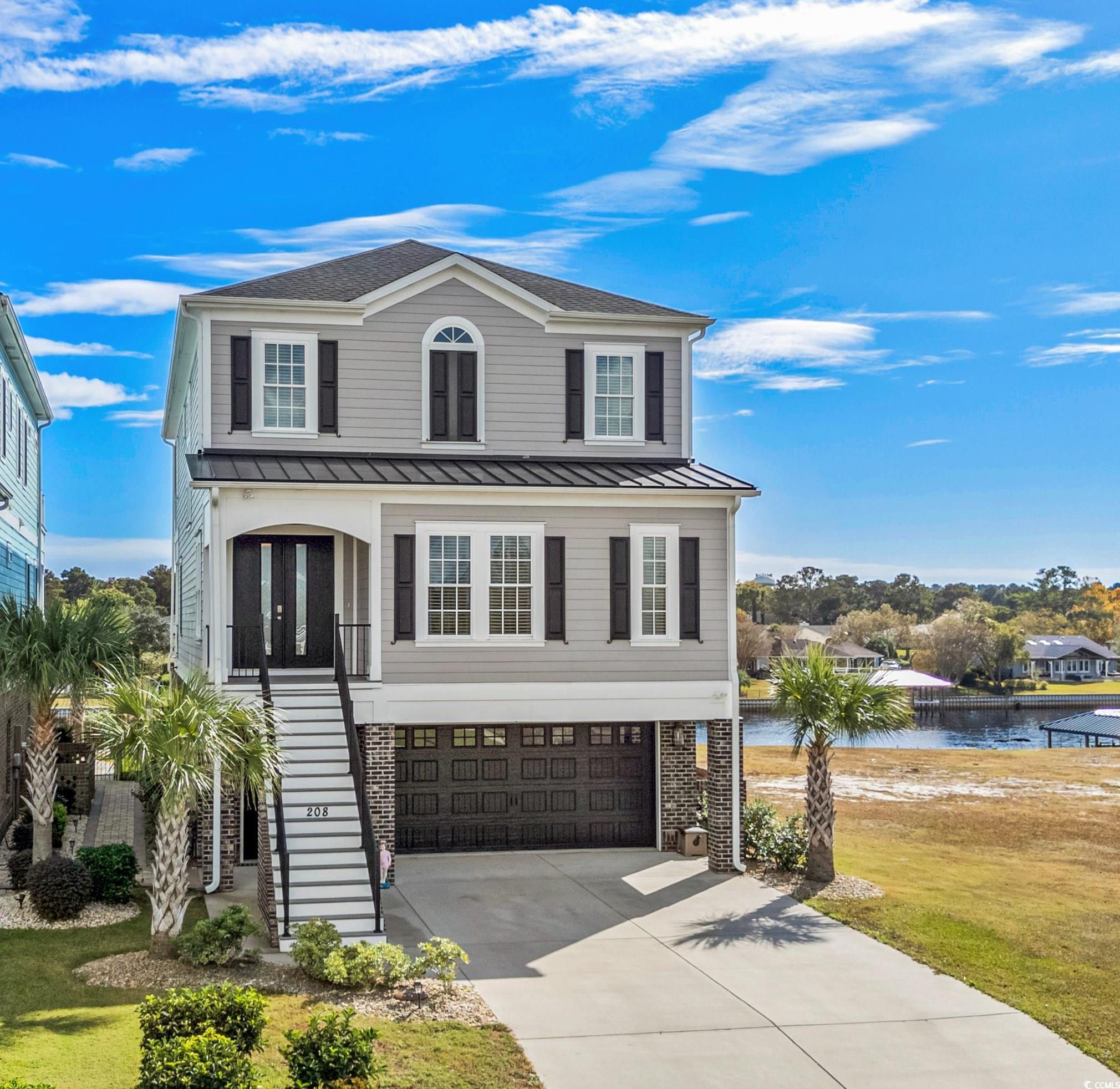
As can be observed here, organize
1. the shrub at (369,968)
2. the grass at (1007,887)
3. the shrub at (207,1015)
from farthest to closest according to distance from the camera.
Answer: the grass at (1007,887)
the shrub at (369,968)
the shrub at (207,1015)

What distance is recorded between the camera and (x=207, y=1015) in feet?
32.1

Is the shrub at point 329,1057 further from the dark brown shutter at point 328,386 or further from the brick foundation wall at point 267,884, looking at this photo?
the dark brown shutter at point 328,386

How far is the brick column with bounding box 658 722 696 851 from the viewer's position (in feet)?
69.2

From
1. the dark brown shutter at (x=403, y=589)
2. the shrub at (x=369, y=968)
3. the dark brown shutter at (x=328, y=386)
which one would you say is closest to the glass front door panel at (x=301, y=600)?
the dark brown shutter at (x=328, y=386)

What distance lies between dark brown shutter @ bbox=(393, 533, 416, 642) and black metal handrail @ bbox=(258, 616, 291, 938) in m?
2.11

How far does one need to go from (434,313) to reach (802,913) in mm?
11684

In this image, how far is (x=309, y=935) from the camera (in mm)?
13180

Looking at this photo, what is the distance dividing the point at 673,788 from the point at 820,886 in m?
3.82

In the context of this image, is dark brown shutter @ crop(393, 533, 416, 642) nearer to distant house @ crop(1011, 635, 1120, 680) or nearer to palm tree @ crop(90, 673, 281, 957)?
palm tree @ crop(90, 673, 281, 957)

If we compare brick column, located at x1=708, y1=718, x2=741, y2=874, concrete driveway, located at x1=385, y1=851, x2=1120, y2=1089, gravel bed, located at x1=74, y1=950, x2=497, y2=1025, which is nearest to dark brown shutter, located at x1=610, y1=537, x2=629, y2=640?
brick column, located at x1=708, y1=718, x2=741, y2=874

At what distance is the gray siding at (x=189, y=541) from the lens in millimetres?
21516

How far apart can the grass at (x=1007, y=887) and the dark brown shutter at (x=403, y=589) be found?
24.6ft

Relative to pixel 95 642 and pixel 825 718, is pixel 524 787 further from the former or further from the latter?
pixel 95 642

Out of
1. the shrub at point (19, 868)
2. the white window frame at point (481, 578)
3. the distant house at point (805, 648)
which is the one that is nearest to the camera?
the shrub at point (19, 868)
